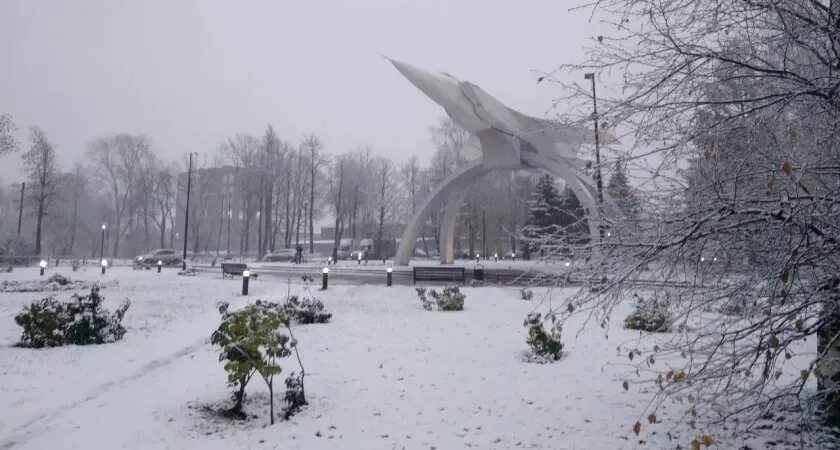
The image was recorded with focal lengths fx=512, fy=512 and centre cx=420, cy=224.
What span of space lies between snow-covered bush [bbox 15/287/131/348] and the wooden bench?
11217 mm

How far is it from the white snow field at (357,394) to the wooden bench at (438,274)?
8.25 metres

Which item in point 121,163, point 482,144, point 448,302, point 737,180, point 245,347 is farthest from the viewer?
point 121,163

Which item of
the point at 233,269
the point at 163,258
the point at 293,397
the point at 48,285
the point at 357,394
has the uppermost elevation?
the point at 163,258

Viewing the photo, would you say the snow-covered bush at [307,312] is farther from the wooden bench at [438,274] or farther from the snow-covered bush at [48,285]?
the snow-covered bush at [48,285]

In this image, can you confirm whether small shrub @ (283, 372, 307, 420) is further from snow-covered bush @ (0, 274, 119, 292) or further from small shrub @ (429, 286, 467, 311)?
snow-covered bush @ (0, 274, 119, 292)

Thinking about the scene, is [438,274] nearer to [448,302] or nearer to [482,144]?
[448,302]

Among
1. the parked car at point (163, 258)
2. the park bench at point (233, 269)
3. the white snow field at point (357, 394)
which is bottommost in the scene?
the white snow field at point (357, 394)

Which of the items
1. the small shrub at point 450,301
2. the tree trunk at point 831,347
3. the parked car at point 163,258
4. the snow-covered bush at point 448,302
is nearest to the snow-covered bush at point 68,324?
the snow-covered bush at point 448,302

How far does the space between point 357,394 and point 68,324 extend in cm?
584

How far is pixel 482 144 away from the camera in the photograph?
2902 cm

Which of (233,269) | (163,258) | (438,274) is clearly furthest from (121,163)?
(438,274)

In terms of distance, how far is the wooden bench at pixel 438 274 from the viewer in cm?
1914

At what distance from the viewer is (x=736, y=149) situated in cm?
374

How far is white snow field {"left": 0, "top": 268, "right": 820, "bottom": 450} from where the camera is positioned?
4977mm
